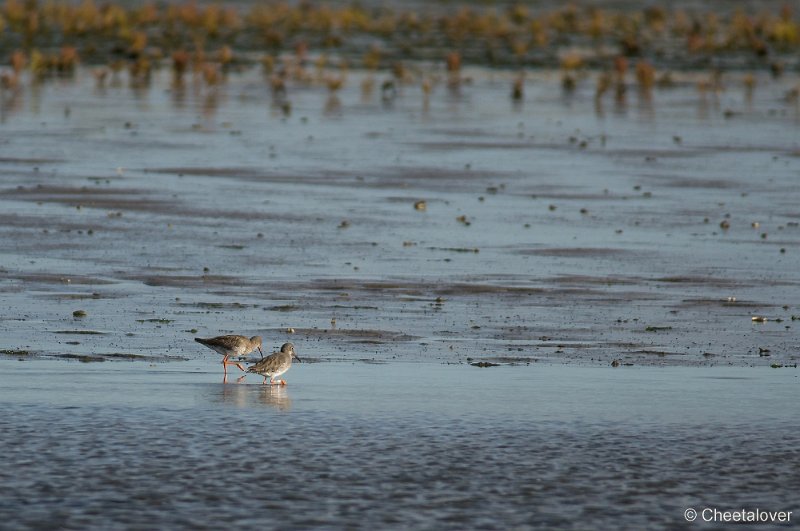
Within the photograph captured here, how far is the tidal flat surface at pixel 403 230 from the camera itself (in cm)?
Result: 1455

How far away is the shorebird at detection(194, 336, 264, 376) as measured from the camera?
12.8 m

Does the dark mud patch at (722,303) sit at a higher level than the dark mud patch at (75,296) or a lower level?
lower

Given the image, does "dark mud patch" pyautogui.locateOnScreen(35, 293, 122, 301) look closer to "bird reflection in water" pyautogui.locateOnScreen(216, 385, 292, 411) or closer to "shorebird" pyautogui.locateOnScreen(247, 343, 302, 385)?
"bird reflection in water" pyautogui.locateOnScreen(216, 385, 292, 411)

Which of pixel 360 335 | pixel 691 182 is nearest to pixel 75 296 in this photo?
pixel 360 335

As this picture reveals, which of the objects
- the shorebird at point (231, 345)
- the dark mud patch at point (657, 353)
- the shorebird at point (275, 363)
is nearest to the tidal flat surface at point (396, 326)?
the dark mud patch at point (657, 353)

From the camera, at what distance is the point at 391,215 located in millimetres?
21875

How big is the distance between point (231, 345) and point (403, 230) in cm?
798

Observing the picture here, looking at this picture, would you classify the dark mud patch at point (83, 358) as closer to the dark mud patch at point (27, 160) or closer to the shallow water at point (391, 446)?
the shallow water at point (391, 446)

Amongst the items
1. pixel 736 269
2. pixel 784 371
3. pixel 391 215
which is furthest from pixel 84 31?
pixel 784 371

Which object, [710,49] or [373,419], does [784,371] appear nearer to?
[373,419]

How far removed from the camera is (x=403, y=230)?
2056 centimetres

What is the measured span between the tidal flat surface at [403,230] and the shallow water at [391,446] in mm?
1043

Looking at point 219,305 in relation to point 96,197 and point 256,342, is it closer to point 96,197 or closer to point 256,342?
point 256,342

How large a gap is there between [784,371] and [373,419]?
3.89 metres
